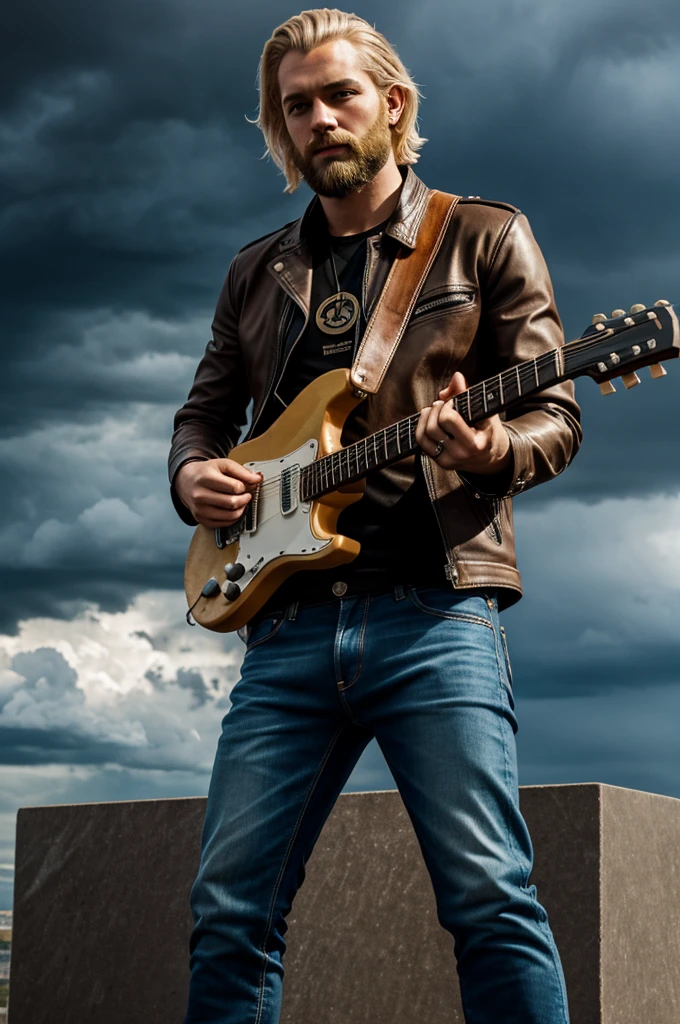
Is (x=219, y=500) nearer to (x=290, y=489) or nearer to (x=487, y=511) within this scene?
(x=290, y=489)

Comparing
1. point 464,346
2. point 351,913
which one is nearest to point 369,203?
point 464,346

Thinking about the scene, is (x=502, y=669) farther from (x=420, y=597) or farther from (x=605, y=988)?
(x=605, y=988)

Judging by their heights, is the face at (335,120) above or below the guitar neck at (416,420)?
above

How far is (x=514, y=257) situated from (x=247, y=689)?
1193 mm

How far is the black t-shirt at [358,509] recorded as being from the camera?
2.56 metres

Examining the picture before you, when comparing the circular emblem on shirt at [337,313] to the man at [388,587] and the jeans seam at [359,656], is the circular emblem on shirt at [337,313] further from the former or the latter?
the jeans seam at [359,656]

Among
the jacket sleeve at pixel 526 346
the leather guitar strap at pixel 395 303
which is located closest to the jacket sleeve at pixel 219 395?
the leather guitar strap at pixel 395 303

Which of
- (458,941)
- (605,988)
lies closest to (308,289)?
(458,941)

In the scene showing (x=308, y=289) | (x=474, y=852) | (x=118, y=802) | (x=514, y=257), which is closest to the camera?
(x=474, y=852)

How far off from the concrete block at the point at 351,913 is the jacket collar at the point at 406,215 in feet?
6.89

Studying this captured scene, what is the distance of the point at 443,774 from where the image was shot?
232 centimetres

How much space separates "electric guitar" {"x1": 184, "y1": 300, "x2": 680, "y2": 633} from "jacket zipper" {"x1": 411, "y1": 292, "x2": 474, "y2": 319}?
25cm

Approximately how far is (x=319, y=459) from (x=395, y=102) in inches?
40.4

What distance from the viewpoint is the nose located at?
113 inches
